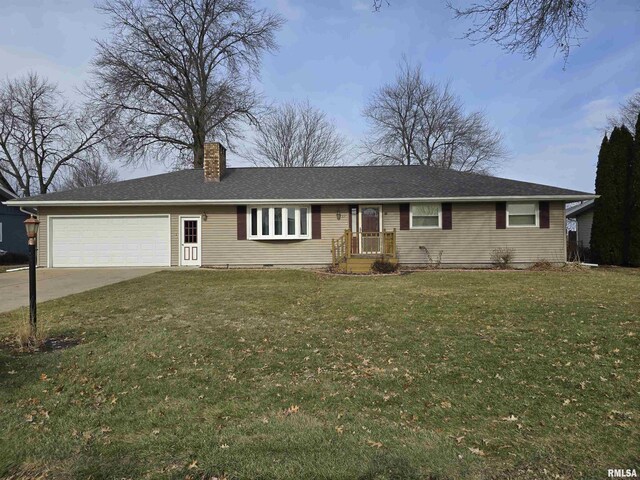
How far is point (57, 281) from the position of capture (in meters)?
10.7

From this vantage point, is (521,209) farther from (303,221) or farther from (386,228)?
(303,221)

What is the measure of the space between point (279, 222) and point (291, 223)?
445mm

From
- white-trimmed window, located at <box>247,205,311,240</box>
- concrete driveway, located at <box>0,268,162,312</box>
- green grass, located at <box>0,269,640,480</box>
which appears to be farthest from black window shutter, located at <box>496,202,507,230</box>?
concrete driveway, located at <box>0,268,162,312</box>

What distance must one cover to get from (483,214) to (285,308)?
9.76 meters

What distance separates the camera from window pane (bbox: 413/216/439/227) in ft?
45.3

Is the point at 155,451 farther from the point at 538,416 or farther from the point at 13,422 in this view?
the point at 538,416

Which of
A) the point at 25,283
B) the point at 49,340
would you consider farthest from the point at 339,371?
the point at 25,283

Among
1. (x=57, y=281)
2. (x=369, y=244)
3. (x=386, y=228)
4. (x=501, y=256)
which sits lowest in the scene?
(x=57, y=281)

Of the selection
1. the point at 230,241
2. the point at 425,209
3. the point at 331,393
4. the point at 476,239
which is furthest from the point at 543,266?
the point at 331,393

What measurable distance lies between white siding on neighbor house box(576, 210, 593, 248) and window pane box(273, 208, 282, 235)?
15896mm

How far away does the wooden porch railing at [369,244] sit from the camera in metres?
12.2

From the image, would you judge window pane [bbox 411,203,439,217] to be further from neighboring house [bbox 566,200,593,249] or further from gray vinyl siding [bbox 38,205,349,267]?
neighboring house [bbox 566,200,593,249]

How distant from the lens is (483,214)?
539 inches

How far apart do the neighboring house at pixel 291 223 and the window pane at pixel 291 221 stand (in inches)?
1.5
